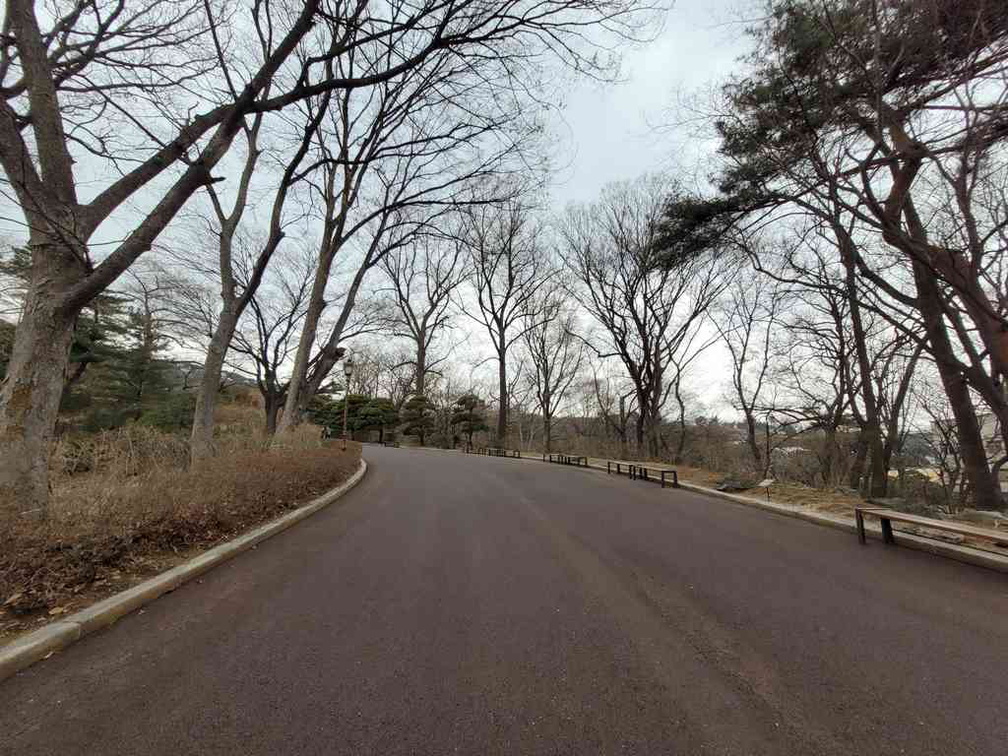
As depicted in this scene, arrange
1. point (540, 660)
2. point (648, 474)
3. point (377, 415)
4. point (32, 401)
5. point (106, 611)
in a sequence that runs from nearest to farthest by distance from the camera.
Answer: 1. point (540, 660)
2. point (106, 611)
3. point (32, 401)
4. point (648, 474)
5. point (377, 415)

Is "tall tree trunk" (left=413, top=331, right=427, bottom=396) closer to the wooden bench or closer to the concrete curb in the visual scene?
the concrete curb

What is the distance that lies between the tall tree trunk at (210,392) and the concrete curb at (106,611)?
5.07m

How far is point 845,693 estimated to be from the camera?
256 centimetres

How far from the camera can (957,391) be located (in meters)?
9.98

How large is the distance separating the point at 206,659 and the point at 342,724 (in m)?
1.25

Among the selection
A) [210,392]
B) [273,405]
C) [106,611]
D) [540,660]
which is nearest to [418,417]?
[273,405]

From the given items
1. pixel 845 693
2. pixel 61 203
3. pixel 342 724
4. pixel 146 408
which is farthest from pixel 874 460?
pixel 146 408

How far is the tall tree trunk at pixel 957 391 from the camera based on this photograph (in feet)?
30.6

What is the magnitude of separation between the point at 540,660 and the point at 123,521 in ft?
13.7

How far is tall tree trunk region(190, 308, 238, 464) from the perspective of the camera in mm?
9477

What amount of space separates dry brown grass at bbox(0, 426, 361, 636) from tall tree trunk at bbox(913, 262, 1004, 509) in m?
13.0

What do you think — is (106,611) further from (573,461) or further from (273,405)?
(273,405)

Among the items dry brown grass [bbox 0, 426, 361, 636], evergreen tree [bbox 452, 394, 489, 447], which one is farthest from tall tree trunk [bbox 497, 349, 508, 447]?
dry brown grass [bbox 0, 426, 361, 636]

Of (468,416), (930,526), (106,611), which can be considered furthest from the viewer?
(468,416)
